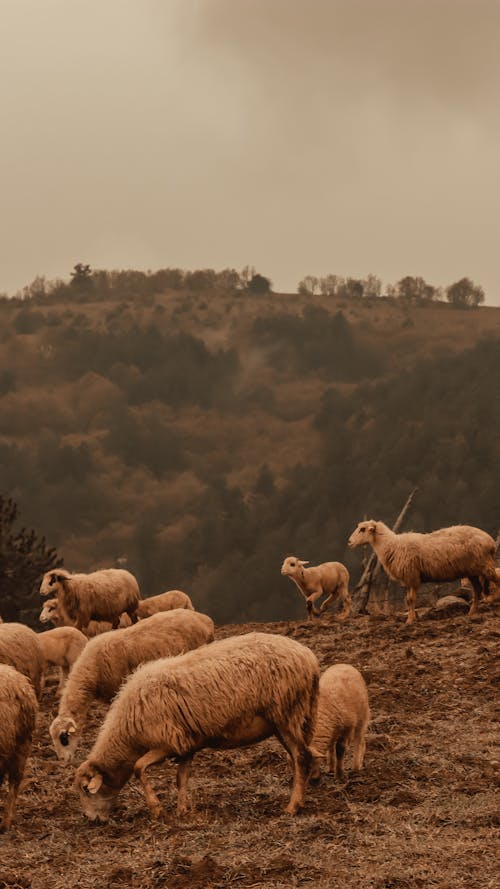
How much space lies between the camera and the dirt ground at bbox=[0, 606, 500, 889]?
26.7ft

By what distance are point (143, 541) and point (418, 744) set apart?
260ft

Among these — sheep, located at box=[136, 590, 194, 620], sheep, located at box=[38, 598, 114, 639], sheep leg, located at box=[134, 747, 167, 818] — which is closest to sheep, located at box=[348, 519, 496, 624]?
sheep, located at box=[136, 590, 194, 620]

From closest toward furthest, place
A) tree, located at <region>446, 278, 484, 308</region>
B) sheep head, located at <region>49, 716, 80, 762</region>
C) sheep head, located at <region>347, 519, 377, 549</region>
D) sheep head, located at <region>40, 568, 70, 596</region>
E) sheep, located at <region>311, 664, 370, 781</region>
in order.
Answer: sheep, located at <region>311, 664, 370, 781</region> < sheep head, located at <region>49, 716, 80, 762</region> < sheep head, located at <region>40, 568, 70, 596</region> < sheep head, located at <region>347, 519, 377, 549</region> < tree, located at <region>446, 278, 484, 308</region>

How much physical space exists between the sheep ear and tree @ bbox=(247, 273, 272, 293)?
5492 inches

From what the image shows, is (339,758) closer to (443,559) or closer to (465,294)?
(443,559)

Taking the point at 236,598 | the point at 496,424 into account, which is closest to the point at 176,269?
the point at 496,424

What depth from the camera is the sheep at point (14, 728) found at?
10.2 meters

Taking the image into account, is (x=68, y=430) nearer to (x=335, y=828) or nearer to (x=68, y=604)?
(x=68, y=604)

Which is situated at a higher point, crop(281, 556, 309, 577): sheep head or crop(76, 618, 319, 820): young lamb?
crop(76, 618, 319, 820): young lamb

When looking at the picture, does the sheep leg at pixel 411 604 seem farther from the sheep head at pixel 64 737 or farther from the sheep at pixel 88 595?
the sheep head at pixel 64 737

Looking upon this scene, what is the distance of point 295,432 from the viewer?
11125cm

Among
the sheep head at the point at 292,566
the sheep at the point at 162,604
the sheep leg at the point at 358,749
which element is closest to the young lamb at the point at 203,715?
the sheep leg at the point at 358,749

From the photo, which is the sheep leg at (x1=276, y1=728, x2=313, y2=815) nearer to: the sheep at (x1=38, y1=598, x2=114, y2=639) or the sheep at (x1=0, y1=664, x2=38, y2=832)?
the sheep at (x1=0, y1=664, x2=38, y2=832)

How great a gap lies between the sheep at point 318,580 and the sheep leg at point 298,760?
1278 centimetres
